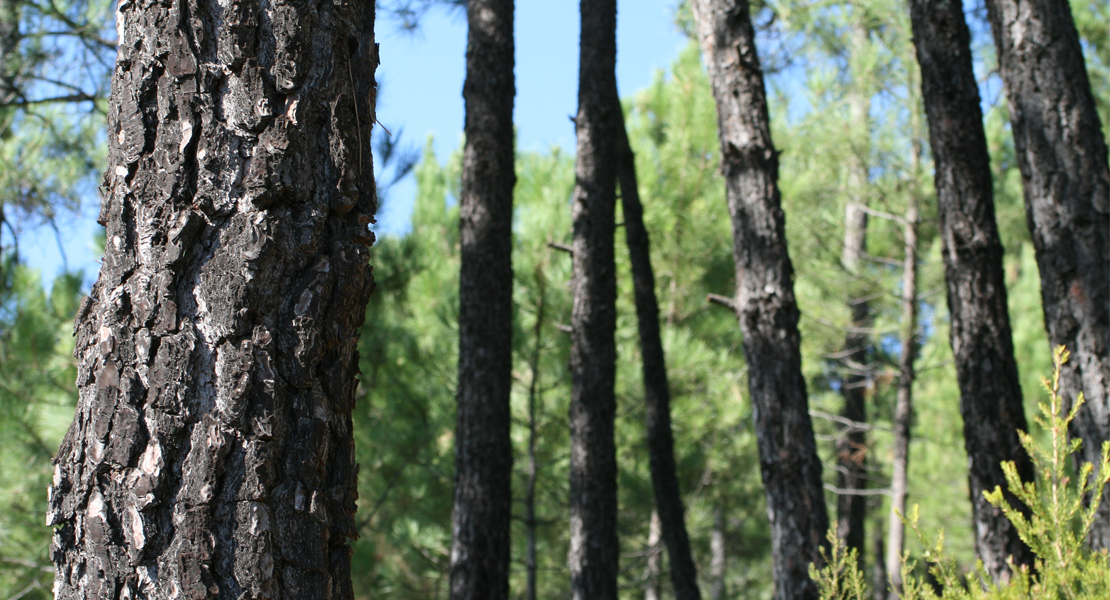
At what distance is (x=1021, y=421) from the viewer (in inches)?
139

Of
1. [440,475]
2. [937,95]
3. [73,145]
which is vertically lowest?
[440,475]

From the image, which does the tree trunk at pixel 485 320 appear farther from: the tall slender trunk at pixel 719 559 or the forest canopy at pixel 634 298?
the tall slender trunk at pixel 719 559

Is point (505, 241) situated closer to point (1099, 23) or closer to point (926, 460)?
point (1099, 23)

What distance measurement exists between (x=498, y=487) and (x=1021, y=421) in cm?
245

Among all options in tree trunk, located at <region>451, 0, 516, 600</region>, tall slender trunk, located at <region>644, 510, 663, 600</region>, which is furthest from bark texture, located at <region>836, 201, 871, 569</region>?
tree trunk, located at <region>451, 0, 516, 600</region>

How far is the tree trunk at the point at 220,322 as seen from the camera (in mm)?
1139

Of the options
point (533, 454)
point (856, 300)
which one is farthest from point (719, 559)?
point (533, 454)

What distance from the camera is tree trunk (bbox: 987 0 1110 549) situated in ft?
9.86

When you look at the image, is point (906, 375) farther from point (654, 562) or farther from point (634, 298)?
point (654, 562)

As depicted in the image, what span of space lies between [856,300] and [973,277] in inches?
165

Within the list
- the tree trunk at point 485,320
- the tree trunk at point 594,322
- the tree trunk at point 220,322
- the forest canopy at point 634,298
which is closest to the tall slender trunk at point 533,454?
the forest canopy at point 634,298

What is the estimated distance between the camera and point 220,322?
118 cm

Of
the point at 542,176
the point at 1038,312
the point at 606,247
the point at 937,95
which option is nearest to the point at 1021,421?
the point at 937,95

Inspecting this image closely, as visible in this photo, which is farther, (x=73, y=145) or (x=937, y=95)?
(x=73, y=145)
